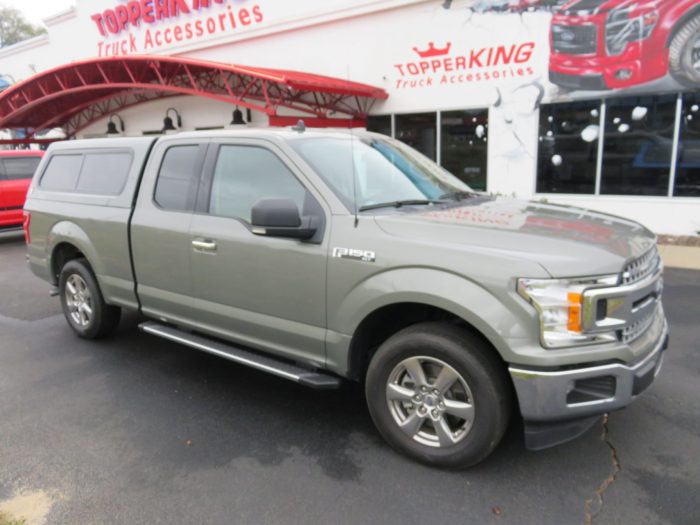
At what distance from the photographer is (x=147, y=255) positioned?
4.25 m

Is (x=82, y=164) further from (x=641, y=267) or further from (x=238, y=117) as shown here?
(x=238, y=117)

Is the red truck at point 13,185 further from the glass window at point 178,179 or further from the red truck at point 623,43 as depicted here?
the red truck at point 623,43

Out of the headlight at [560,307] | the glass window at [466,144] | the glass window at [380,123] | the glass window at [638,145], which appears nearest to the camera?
the headlight at [560,307]

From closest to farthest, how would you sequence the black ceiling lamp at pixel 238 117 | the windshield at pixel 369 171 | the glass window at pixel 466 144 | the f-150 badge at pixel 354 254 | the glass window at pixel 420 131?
the f-150 badge at pixel 354 254 < the windshield at pixel 369 171 < the glass window at pixel 466 144 < the glass window at pixel 420 131 < the black ceiling lamp at pixel 238 117

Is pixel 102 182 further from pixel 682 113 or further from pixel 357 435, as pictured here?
pixel 682 113

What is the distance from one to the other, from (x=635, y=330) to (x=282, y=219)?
2.04 metres

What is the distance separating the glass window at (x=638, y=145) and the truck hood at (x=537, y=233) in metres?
7.76

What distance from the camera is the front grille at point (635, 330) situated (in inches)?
104

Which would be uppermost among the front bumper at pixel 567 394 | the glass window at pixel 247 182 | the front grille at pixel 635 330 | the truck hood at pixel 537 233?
the glass window at pixel 247 182

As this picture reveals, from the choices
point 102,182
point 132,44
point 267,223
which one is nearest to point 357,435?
point 267,223

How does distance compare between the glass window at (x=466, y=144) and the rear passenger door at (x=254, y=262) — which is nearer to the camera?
the rear passenger door at (x=254, y=262)

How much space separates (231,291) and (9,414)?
6.19ft

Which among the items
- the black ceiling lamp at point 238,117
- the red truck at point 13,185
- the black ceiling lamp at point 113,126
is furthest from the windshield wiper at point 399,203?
the black ceiling lamp at point 113,126

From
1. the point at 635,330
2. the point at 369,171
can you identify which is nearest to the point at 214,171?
the point at 369,171
